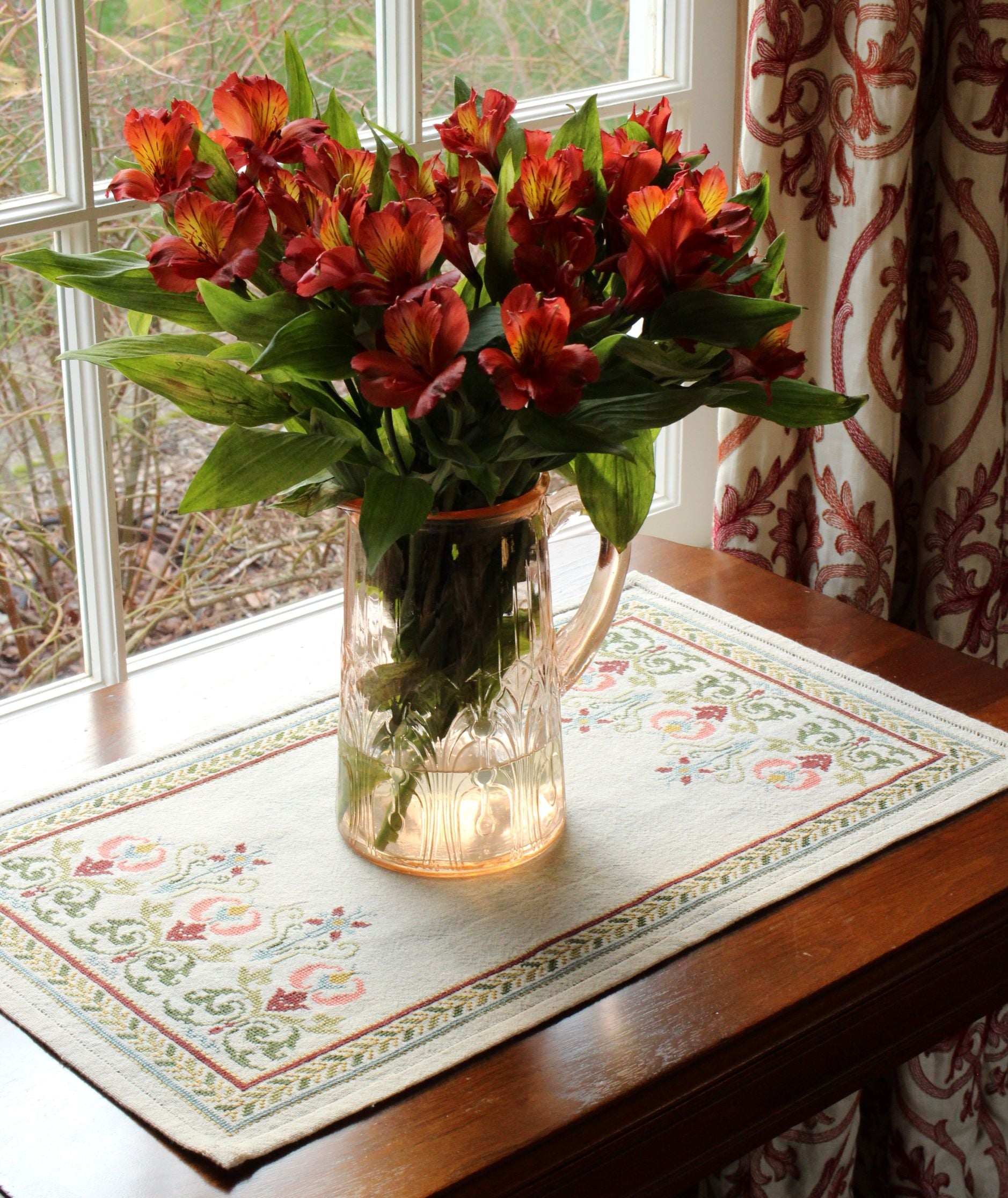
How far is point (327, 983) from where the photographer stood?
2.75 ft

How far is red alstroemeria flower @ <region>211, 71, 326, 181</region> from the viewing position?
2.59 ft

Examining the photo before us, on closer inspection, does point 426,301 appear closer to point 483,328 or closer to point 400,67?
point 483,328

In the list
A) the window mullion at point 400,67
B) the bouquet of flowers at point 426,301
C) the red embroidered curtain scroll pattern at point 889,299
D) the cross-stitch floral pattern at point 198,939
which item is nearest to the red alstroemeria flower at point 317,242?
the bouquet of flowers at point 426,301

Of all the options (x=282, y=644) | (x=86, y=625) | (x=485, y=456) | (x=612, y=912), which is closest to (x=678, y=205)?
(x=485, y=456)

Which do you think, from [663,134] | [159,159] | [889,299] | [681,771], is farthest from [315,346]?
[889,299]

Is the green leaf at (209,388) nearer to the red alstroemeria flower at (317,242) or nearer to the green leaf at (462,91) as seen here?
the red alstroemeria flower at (317,242)

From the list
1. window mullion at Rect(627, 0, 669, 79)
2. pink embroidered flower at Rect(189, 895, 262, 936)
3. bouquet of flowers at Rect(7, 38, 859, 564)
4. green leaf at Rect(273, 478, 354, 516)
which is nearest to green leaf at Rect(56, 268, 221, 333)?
bouquet of flowers at Rect(7, 38, 859, 564)

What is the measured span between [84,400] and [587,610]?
1.69 feet

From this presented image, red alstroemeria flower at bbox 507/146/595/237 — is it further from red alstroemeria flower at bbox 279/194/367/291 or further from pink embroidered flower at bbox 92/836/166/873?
pink embroidered flower at bbox 92/836/166/873

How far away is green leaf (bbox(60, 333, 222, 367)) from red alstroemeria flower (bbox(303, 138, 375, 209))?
102mm

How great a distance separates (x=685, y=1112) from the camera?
31.3 inches

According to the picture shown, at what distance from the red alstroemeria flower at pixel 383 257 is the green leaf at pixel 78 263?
0.14m

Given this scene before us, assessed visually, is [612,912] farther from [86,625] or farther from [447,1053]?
[86,625]

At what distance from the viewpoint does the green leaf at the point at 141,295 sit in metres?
0.79
